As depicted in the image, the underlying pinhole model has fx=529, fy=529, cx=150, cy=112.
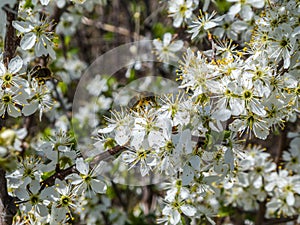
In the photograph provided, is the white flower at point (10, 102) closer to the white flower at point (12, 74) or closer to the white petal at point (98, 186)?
the white flower at point (12, 74)

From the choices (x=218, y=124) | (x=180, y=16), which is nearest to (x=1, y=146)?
(x=218, y=124)

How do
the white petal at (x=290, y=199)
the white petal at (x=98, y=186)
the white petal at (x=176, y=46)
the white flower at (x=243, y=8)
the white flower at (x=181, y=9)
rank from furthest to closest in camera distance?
the white petal at (x=176, y=46) → the white petal at (x=290, y=199) → the white flower at (x=181, y=9) → the white flower at (x=243, y=8) → the white petal at (x=98, y=186)

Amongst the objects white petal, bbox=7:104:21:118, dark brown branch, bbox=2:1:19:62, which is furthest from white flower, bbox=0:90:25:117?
dark brown branch, bbox=2:1:19:62

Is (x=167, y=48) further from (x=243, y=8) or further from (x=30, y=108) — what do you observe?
(x=30, y=108)

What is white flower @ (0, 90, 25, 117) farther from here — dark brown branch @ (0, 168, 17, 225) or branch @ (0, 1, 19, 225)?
dark brown branch @ (0, 168, 17, 225)

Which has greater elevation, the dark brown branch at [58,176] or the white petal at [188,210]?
the dark brown branch at [58,176]

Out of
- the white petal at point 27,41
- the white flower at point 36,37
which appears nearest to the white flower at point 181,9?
the white flower at point 36,37

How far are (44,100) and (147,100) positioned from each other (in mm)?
413

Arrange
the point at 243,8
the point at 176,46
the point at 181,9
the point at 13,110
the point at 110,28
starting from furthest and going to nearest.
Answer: the point at 110,28, the point at 176,46, the point at 181,9, the point at 243,8, the point at 13,110

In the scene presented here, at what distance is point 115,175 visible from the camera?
2.75 metres

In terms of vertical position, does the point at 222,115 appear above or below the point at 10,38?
below

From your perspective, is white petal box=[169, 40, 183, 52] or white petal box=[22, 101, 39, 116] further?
white petal box=[169, 40, 183, 52]

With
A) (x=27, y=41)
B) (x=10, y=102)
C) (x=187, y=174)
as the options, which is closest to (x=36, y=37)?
(x=27, y=41)

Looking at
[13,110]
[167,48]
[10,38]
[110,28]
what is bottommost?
[13,110]
